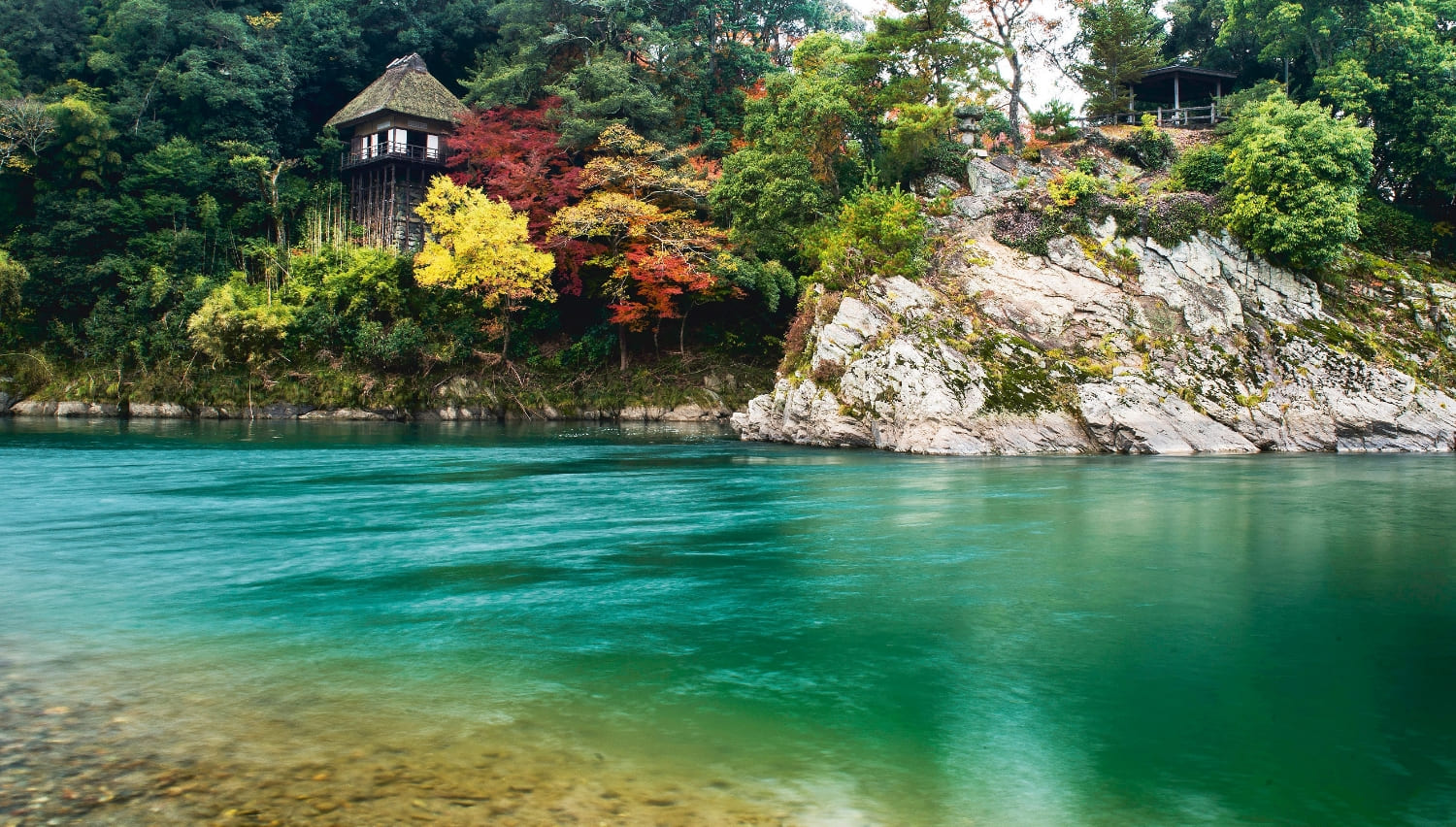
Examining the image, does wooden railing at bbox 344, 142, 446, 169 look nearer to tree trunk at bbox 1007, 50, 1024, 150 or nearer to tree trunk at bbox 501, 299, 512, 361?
tree trunk at bbox 501, 299, 512, 361

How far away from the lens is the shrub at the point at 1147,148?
29.9m

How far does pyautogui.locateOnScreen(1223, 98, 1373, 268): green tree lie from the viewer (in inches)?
950

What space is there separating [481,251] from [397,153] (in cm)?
1112

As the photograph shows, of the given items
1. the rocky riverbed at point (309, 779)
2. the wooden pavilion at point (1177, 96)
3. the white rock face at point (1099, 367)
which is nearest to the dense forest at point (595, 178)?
the wooden pavilion at point (1177, 96)

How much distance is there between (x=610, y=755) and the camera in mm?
4598

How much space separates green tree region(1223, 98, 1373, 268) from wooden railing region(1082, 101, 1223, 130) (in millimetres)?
8355

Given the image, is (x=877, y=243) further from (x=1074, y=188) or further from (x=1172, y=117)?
(x=1172, y=117)

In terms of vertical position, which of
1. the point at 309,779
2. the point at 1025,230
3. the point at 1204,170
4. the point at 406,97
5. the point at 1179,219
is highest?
the point at 406,97

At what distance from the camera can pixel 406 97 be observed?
38.6 m

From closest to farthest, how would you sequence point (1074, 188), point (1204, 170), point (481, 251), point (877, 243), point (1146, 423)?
point (1146, 423)
point (877, 243)
point (1074, 188)
point (1204, 170)
point (481, 251)

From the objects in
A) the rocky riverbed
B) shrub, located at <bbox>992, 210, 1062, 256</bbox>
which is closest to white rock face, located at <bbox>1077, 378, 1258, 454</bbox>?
shrub, located at <bbox>992, 210, 1062, 256</bbox>

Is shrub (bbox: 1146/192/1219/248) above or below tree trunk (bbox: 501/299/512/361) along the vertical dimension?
above

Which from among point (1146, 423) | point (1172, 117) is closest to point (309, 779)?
point (1146, 423)

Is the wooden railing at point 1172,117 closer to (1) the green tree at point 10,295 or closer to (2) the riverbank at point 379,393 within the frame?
(2) the riverbank at point 379,393
